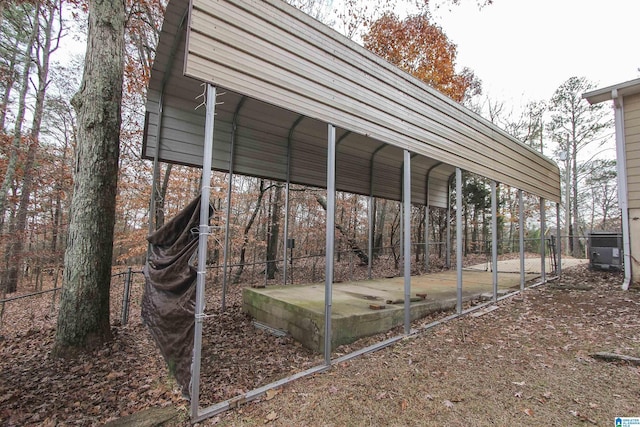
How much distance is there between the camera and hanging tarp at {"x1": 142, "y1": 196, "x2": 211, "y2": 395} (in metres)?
2.49

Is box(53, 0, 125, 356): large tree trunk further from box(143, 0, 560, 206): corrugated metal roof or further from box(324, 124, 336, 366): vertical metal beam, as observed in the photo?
box(324, 124, 336, 366): vertical metal beam

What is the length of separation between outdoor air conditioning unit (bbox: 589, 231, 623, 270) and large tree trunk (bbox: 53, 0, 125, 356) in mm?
11285

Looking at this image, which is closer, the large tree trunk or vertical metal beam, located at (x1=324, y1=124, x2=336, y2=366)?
vertical metal beam, located at (x1=324, y1=124, x2=336, y2=366)

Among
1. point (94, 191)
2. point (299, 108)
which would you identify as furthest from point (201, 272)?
point (94, 191)

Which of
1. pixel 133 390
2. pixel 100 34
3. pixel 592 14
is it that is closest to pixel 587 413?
pixel 133 390

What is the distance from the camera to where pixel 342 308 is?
418 cm

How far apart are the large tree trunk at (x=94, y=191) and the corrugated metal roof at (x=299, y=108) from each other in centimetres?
69

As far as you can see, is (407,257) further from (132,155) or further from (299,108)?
(132,155)

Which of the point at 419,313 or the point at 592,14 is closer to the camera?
the point at 419,313

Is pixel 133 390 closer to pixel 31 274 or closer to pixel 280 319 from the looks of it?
pixel 280 319

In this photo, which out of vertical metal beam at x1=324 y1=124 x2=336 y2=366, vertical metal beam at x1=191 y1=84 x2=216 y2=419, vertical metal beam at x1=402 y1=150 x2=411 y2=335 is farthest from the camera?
vertical metal beam at x1=402 y1=150 x2=411 y2=335

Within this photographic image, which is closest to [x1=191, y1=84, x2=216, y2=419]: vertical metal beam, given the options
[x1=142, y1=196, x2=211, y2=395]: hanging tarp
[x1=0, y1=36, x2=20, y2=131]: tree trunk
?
[x1=142, y1=196, x2=211, y2=395]: hanging tarp

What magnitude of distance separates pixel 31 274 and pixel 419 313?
15.5m

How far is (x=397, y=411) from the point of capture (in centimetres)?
241
